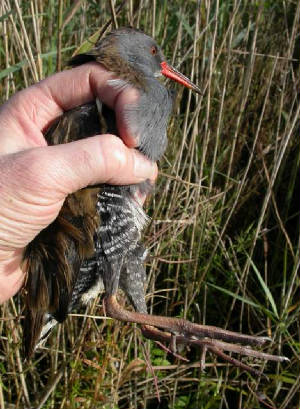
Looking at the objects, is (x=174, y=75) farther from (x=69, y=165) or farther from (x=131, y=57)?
(x=69, y=165)

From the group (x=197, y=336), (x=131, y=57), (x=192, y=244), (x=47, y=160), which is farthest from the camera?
(x=192, y=244)

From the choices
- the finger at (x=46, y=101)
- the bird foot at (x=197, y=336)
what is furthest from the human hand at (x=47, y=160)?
the bird foot at (x=197, y=336)

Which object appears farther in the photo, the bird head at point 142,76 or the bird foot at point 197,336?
the bird head at point 142,76

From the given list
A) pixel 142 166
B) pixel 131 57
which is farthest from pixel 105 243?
pixel 131 57

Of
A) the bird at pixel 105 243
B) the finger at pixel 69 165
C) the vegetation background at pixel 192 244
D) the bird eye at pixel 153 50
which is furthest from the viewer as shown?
the vegetation background at pixel 192 244

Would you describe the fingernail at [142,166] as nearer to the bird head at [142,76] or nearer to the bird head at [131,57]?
the bird head at [142,76]

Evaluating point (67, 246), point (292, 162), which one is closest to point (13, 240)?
point (67, 246)

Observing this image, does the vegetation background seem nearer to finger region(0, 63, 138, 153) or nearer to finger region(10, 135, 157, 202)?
finger region(0, 63, 138, 153)

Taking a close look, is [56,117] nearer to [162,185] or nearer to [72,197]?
[72,197]
